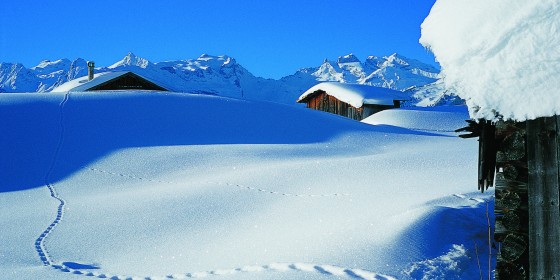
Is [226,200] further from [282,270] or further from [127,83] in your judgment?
[127,83]

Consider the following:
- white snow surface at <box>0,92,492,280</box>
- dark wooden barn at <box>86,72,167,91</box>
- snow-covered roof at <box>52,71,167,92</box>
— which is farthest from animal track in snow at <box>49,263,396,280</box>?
dark wooden barn at <box>86,72,167,91</box>

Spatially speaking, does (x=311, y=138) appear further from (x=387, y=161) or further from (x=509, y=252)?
(x=509, y=252)

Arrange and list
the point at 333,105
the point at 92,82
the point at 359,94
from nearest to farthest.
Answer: the point at 92,82, the point at 359,94, the point at 333,105

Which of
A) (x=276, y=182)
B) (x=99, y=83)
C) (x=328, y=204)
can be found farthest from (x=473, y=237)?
(x=99, y=83)

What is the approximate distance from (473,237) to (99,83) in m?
24.1

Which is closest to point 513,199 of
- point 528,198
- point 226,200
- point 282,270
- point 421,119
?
point 528,198

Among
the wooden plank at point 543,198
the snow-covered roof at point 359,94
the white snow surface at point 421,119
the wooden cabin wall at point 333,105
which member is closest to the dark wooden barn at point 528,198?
the wooden plank at point 543,198

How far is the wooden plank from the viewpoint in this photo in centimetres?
325

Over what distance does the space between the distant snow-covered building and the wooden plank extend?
77.6 feet

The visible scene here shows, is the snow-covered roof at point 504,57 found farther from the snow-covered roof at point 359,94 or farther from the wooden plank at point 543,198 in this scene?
the snow-covered roof at point 359,94

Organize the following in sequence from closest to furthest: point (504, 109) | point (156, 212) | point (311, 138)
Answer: point (504, 109)
point (156, 212)
point (311, 138)

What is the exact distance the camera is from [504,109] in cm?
313

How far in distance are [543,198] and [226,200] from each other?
21.3ft

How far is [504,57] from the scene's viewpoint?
3053 mm
